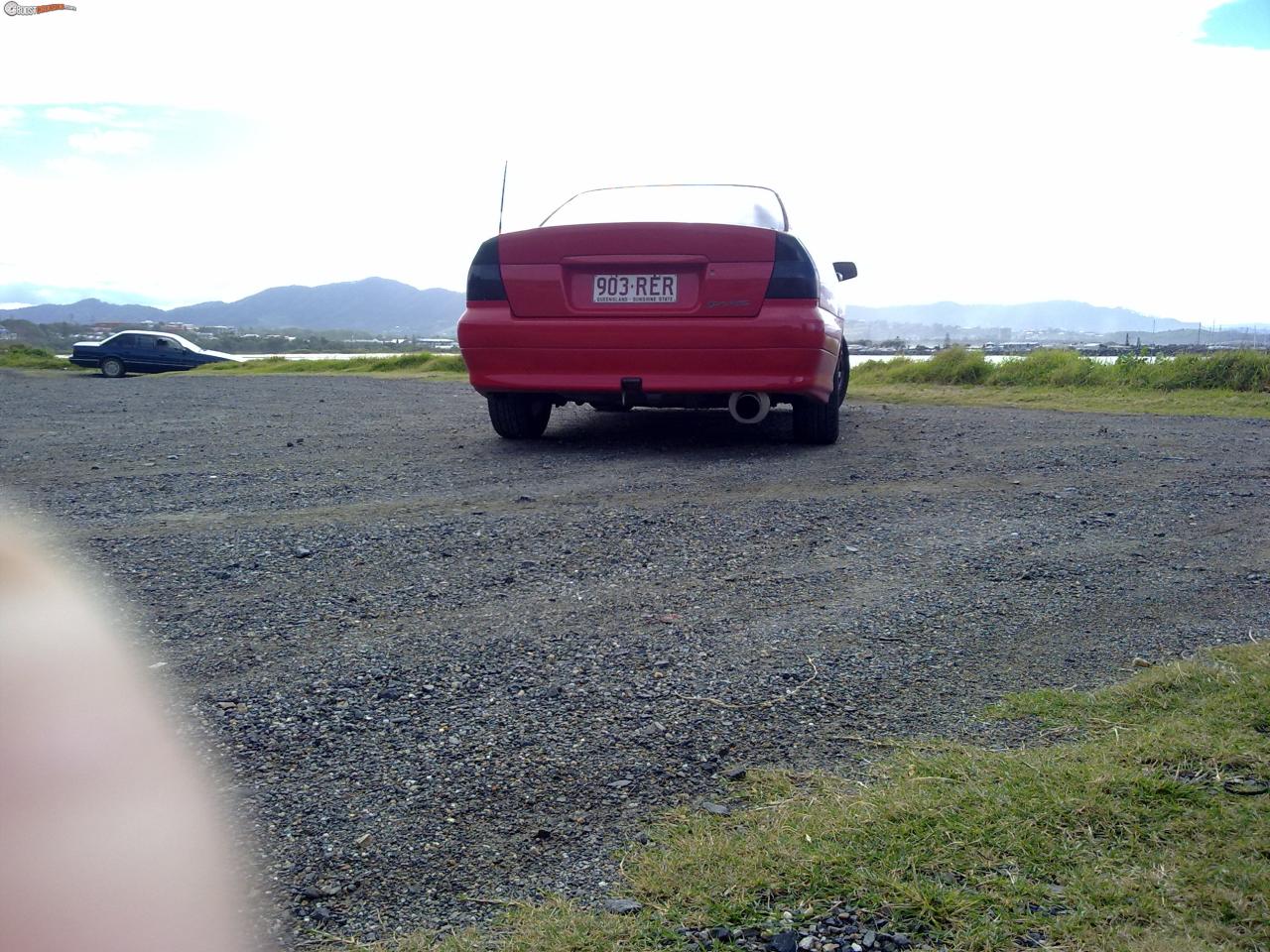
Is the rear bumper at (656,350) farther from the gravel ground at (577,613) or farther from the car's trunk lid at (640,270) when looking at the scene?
the gravel ground at (577,613)

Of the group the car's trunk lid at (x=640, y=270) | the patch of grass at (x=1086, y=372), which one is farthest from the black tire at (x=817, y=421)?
the patch of grass at (x=1086, y=372)

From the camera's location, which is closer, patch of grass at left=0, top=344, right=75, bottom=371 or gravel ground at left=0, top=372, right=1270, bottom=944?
gravel ground at left=0, top=372, right=1270, bottom=944

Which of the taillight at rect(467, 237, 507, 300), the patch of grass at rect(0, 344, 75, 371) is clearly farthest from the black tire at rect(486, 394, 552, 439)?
the patch of grass at rect(0, 344, 75, 371)

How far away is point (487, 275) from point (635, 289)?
0.84m

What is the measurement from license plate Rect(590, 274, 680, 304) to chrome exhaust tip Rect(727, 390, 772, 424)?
0.64 metres

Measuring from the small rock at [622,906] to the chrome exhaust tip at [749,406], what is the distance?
4149mm

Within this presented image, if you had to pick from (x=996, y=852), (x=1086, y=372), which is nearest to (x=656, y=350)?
(x=996, y=852)

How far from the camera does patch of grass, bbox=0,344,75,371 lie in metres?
28.0

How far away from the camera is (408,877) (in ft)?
5.45

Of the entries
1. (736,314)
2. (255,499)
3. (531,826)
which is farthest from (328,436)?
(531,826)

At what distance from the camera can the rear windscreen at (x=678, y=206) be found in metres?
5.69

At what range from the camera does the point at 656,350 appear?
546cm

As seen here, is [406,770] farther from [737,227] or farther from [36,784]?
[737,227]

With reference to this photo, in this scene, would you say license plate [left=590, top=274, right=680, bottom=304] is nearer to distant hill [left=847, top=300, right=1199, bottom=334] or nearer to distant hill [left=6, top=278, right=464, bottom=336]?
distant hill [left=847, top=300, right=1199, bottom=334]
